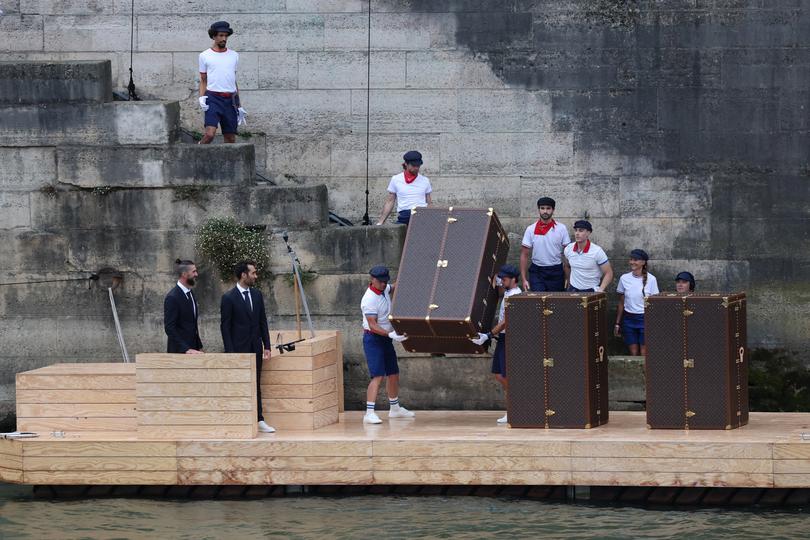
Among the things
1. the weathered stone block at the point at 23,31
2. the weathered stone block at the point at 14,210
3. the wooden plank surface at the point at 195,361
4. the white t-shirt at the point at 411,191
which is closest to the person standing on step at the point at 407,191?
the white t-shirt at the point at 411,191

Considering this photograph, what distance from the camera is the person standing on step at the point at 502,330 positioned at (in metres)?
14.6

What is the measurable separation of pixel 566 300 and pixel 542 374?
0.66m

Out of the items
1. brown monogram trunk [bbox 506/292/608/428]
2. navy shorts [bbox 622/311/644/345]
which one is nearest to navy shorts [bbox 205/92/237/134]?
brown monogram trunk [bbox 506/292/608/428]

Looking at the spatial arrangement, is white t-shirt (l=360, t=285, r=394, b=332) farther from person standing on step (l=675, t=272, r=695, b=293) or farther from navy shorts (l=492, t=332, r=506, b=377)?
person standing on step (l=675, t=272, r=695, b=293)

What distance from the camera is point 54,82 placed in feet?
53.7

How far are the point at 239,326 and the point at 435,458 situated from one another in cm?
204

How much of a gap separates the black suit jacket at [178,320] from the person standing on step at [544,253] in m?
3.38

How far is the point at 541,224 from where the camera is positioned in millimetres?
16109

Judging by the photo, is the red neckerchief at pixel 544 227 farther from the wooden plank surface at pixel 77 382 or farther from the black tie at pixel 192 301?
the wooden plank surface at pixel 77 382

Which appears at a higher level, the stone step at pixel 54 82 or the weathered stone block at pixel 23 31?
the weathered stone block at pixel 23 31

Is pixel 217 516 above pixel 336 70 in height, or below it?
below

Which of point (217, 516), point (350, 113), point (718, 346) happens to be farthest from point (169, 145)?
point (718, 346)

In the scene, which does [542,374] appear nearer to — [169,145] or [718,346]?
[718,346]

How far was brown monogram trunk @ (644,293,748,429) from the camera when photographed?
14016 mm
